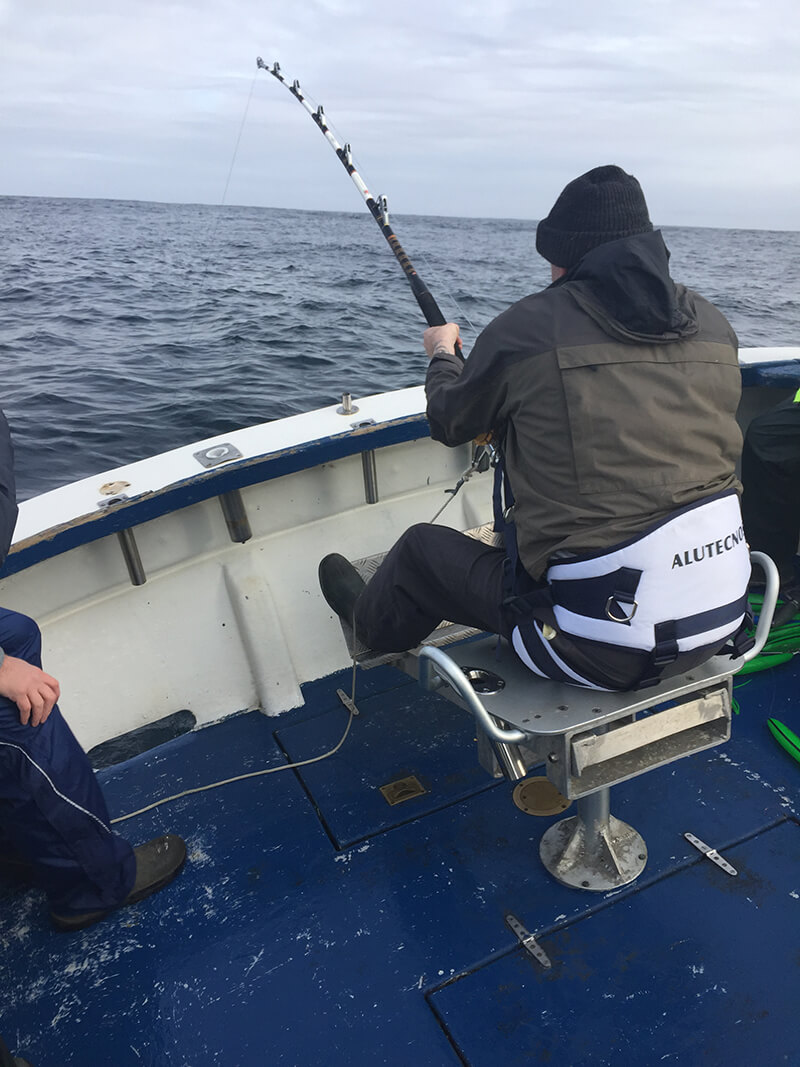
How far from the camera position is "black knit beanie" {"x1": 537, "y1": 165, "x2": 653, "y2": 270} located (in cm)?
171

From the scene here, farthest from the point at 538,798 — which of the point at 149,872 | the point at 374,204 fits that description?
the point at 374,204

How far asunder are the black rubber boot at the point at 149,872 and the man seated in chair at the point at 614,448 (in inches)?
49.5

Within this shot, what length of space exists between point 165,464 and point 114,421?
7126mm

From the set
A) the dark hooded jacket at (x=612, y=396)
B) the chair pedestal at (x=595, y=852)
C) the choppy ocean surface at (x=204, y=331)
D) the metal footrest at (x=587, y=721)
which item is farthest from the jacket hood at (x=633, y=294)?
the choppy ocean surface at (x=204, y=331)

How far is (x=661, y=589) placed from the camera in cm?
158

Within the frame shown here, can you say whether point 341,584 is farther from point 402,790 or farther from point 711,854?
point 711,854

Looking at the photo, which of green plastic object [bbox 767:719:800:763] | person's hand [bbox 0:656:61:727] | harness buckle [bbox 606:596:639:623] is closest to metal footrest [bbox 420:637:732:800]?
harness buckle [bbox 606:596:639:623]

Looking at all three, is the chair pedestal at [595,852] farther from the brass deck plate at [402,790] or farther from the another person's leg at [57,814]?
the another person's leg at [57,814]

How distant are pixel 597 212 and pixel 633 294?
0.88ft

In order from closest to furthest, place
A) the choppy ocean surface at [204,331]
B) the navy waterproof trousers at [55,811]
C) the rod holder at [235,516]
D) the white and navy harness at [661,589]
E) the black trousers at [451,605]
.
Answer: the white and navy harness at [661,589] < the black trousers at [451,605] < the navy waterproof trousers at [55,811] < the rod holder at [235,516] < the choppy ocean surface at [204,331]

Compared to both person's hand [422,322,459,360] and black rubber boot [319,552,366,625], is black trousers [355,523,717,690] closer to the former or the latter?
black rubber boot [319,552,366,625]

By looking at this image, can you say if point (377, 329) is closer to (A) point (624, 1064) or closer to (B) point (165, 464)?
(B) point (165, 464)

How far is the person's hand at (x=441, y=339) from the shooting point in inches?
88.8

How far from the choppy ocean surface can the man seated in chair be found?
3.11m
